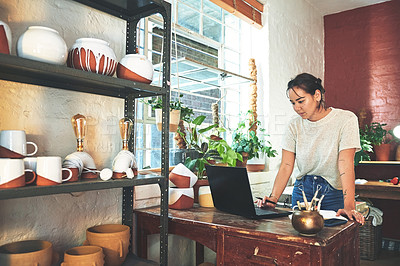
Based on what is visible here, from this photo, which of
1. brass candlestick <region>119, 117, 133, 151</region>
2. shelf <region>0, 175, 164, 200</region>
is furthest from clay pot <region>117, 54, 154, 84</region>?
shelf <region>0, 175, 164, 200</region>

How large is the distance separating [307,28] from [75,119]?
3.62m

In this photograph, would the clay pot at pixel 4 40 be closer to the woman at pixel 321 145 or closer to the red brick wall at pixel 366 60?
the woman at pixel 321 145

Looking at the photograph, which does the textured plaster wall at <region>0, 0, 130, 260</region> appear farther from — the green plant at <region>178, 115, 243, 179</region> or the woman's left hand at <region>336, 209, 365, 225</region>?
the woman's left hand at <region>336, 209, 365, 225</region>

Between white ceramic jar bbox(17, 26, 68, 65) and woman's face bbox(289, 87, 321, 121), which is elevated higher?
white ceramic jar bbox(17, 26, 68, 65)

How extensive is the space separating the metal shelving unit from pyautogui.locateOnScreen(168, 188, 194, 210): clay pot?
24cm

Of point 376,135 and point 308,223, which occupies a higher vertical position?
point 376,135

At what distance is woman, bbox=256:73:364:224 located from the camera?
6.51 feet

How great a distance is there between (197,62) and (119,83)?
126 cm

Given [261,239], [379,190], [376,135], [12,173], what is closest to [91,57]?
[12,173]

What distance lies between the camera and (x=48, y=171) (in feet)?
4.17

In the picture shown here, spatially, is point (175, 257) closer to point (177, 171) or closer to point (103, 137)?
point (177, 171)

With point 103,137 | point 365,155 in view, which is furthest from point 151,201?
Result: point 365,155

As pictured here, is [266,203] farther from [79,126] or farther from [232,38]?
[232,38]

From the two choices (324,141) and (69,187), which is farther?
(324,141)
